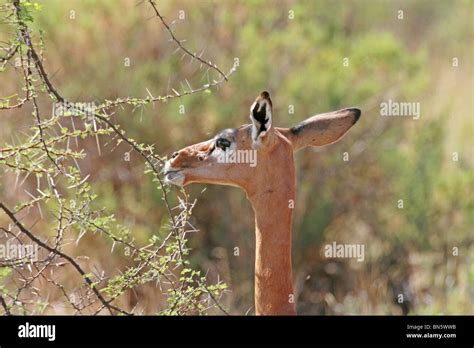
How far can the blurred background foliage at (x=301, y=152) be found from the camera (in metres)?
10.7

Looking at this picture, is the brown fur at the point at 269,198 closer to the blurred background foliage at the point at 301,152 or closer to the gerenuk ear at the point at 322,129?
the gerenuk ear at the point at 322,129

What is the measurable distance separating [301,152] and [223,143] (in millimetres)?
4689

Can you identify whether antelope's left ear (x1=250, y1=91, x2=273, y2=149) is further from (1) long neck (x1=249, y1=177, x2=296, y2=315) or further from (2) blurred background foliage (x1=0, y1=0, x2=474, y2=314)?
(2) blurred background foliage (x1=0, y1=0, x2=474, y2=314)

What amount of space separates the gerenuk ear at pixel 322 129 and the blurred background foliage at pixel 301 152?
3.65m

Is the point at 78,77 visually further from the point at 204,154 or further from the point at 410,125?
the point at 204,154

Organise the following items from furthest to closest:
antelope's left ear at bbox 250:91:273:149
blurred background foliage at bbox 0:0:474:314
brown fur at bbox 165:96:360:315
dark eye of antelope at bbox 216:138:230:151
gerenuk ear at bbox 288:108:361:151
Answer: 1. blurred background foliage at bbox 0:0:474:314
2. gerenuk ear at bbox 288:108:361:151
3. dark eye of antelope at bbox 216:138:230:151
4. brown fur at bbox 165:96:360:315
5. antelope's left ear at bbox 250:91:273:149

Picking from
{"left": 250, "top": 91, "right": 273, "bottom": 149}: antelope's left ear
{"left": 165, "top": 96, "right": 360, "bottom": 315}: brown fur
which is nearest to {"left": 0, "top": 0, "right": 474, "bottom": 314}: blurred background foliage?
{"left": 165, "top": 96, "right": 360, "bottom": 315}: brown fur

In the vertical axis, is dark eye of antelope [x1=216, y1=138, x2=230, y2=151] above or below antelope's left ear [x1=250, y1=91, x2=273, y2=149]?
below

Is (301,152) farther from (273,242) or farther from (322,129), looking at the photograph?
(273,242)

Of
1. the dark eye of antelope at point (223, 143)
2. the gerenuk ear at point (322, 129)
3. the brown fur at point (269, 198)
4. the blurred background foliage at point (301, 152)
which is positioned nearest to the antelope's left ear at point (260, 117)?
the brown fur at point (269, 198)

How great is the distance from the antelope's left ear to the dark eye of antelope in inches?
9.8

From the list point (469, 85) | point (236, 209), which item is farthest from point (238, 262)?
point (469, 85)

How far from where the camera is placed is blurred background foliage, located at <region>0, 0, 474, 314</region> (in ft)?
35.0

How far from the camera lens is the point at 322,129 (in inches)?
266
